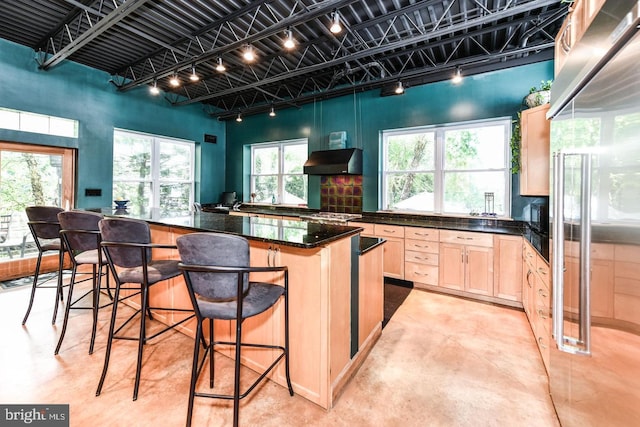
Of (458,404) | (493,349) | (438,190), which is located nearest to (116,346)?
(458,404)

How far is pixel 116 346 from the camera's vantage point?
246cm

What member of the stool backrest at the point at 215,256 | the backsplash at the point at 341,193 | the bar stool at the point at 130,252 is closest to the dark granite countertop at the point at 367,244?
the stool backrest at the point at 215,256

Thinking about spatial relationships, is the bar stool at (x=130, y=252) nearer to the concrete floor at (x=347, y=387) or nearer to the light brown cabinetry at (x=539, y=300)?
the concrete floor at (x=347, y=387)

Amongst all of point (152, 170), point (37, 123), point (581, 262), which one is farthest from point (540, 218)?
point (37, 123)

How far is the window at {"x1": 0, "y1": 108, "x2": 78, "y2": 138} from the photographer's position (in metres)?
4.16

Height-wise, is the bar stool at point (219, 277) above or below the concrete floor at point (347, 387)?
above

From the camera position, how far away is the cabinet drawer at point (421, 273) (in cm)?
393

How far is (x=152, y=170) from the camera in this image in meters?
6.05

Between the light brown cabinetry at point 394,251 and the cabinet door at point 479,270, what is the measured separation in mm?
872

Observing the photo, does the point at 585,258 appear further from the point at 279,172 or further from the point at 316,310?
the point at 279,172

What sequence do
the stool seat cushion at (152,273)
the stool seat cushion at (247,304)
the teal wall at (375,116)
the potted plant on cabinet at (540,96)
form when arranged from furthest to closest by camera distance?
the teal wall at (375,116) → the potted plant on cabinet at (540,96) → the stool seat cushion at (152,273) → the stool seat cushion at (247,304)

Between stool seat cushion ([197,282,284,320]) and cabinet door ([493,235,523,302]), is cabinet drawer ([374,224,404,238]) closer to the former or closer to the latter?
cabinet door ([493,235,523,302])

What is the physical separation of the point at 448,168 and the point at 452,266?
5.41ft

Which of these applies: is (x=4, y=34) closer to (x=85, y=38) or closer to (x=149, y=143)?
(x=85, y=38)
